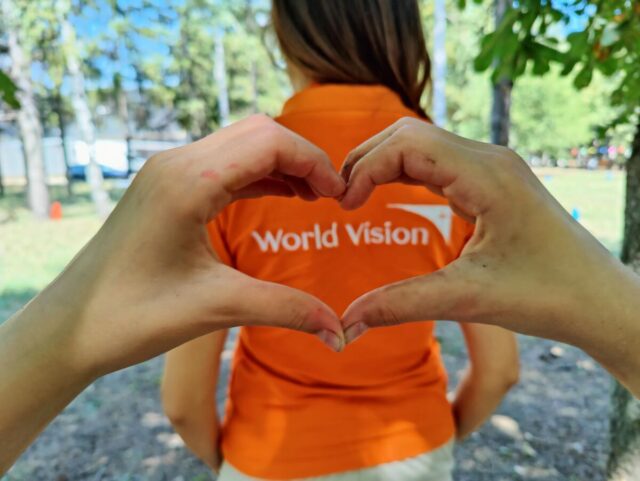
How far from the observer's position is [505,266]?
29.4 inches

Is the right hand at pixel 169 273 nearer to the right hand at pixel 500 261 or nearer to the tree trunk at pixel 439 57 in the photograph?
the right hand at pixel 500 261

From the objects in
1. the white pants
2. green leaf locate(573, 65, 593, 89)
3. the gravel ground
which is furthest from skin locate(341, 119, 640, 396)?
the gravel ground

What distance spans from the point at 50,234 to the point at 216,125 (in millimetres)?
12607

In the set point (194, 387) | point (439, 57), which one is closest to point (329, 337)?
point (194, 387)

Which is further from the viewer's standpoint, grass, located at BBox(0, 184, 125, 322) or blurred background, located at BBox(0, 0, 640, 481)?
grass, located at BBox(0, 184, 125, 322)

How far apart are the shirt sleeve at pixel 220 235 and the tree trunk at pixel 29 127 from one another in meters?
11.5

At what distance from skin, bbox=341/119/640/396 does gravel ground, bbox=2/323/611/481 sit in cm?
292

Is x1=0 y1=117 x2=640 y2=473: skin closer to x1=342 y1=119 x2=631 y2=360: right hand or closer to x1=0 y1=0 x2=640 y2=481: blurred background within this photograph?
x1=342 y1=119 x2=631 y2=360: right hand

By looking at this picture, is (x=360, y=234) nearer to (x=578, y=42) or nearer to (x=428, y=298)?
(x=428, y=298)

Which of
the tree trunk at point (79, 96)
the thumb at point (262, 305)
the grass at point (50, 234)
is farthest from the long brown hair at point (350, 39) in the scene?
the tree trunk at point (79, 96)

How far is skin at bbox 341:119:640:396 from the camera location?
745 mm

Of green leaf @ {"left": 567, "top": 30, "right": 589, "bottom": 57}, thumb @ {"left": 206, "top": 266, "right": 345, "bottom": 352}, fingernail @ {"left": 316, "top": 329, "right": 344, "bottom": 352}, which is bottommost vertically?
fingernail @ {"left": 316, "top": 329, "right": 344, "bottom": 352}

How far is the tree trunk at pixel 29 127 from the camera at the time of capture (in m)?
11.3

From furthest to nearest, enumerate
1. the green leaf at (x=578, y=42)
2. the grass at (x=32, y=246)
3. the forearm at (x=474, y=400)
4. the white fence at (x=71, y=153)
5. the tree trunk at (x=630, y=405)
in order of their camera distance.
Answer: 1. the white fence at (x=71, y=153)
2. the grass at (x=32, y=246)
3. the tree trunk at (x=630, y=405)
4. the green leaf at (x=578, y=42)
5. the forearm at (x=474, y=400)
